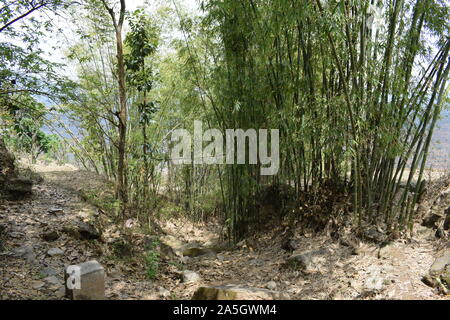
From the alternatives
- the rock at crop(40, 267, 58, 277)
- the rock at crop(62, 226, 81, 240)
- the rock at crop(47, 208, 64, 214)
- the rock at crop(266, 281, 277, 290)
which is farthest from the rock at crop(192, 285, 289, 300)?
the rock at crop(47, 208, 64, 214)

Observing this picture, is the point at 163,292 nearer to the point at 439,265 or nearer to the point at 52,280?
the point at 52,280

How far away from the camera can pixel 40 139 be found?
7160mm

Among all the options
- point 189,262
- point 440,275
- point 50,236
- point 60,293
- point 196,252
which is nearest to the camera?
point 60,293

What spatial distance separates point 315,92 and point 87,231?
307cm

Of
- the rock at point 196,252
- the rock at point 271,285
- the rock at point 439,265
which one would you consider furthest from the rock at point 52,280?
the rock at point 439,265

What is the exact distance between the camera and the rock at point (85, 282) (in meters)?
2.37

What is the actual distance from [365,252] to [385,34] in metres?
2.27

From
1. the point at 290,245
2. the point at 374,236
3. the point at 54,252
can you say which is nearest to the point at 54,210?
the point at 54,252

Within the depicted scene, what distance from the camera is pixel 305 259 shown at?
3.54 m

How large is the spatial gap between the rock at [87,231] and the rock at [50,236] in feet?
0.86

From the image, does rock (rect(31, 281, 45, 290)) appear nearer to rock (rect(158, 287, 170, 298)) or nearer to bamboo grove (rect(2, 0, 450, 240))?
A: rock (rect(158, 287, 170, 298))

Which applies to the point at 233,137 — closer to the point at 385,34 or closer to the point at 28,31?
the point at 385,34

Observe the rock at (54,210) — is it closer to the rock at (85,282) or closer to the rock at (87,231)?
the rock at (87,231)
